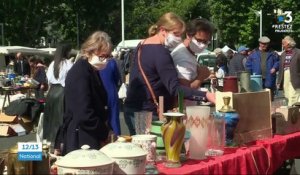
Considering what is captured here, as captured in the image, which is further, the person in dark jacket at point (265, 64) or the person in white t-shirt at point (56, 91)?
the person in dark jacket at point (265, 64)

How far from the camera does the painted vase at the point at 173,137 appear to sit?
2.91 meters

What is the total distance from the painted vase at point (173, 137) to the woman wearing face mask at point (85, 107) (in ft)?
1.95

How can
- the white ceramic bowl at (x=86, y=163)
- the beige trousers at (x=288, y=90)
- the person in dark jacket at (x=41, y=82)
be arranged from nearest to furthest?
the white ceramic bowl at (x=86, y=163)
the beige trousers at (x=288, y=90)
the person in dark jacket at (x=41, y=82)

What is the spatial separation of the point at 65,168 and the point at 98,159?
0.14 meters

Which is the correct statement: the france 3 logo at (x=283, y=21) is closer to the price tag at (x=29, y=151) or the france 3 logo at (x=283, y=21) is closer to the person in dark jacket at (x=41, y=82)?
the person in dark jacket at (x=41, y=82)

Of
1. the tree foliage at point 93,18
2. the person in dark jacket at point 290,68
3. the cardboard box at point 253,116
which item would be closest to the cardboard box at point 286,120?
the cardboard box at point 253,116

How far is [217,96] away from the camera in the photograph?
3.77 meters

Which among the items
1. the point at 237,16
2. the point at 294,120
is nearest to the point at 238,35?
the point at 237,16

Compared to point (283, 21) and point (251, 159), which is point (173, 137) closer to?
point (251, 159)

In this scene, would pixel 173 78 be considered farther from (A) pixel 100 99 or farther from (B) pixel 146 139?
(B) pixel 146 139

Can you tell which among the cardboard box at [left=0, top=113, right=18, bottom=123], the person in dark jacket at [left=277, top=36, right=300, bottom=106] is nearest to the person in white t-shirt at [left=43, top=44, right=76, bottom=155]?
the cardboard box at [left=0, top=113, right=18, bottom=123]

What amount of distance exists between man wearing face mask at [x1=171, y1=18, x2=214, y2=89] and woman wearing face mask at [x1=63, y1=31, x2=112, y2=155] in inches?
25.1

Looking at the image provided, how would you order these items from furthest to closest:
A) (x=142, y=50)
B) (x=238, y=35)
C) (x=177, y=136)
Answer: (x=238, y=35), (x=142, y=50), (x=177, y=136)

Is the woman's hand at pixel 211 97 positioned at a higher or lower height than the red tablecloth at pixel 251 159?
higher
